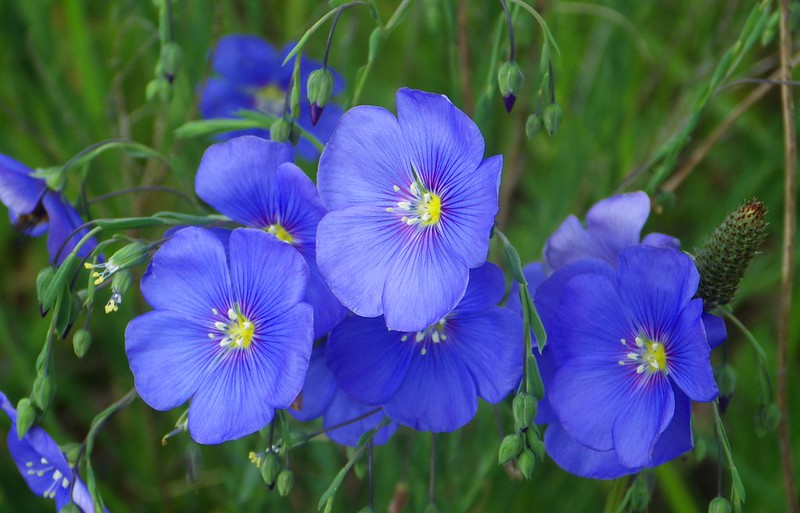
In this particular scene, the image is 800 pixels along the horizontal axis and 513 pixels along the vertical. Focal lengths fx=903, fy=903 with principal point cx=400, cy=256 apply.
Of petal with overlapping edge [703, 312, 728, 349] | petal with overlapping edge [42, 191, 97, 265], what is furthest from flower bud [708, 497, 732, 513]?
petal with overlapping edge [42, 191, 97, 265]

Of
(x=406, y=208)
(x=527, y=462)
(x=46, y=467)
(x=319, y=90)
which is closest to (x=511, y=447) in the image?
(x=527, y=462)

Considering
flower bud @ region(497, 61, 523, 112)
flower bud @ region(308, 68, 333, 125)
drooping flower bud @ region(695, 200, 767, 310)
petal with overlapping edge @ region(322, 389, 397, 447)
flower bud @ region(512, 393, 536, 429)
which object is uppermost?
flower bud @ region(497, 61, 523, 112)

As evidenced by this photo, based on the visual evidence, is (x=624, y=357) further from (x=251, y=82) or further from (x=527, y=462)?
(x=251, y=82)

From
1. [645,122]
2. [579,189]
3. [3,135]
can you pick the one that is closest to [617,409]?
[579,189]

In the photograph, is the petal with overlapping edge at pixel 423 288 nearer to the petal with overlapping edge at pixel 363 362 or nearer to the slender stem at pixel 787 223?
the petal with overlapping edge at pixel 363 362

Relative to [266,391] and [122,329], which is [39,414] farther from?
[122,329]

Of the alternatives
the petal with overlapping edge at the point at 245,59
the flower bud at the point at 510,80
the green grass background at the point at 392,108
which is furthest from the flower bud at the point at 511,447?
the petal with overlapping edge at the point at 245,59

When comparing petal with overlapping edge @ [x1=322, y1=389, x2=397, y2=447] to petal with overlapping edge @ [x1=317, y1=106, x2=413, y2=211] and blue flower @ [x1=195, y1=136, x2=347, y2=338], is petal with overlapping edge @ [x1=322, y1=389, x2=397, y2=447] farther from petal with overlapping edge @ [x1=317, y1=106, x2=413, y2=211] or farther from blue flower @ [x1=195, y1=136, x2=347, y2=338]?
petal with overlapping edge @ [x1=317, y1=106, x2=413, y2=211]
